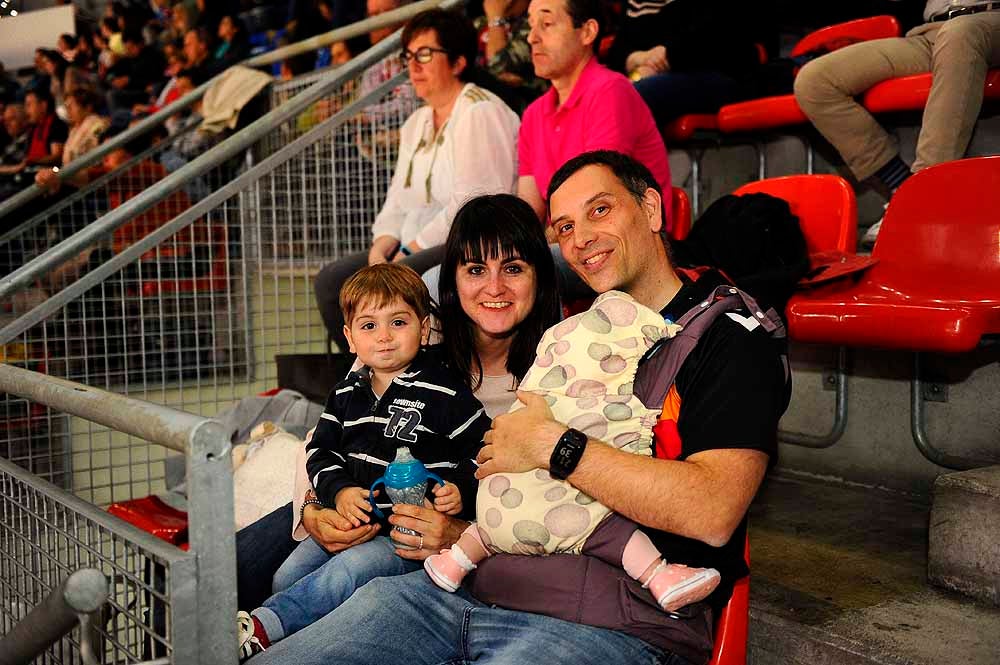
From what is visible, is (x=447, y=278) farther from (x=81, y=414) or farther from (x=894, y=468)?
(x=894, y=468)

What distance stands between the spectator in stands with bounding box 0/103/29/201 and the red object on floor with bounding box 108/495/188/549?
442 cm

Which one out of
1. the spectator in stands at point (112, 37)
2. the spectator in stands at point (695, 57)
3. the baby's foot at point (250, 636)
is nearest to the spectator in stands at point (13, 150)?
the spectator in stands at point (112, 37)

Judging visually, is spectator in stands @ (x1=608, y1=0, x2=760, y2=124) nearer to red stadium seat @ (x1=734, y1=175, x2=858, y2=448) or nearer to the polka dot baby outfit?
red stadium seat @ (x1=734, y1=175, x2=858, y2=448)

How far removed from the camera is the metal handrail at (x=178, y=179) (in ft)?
8.24

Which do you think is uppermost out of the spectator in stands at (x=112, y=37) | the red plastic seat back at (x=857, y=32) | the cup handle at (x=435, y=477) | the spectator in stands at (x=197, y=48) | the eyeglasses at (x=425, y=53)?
the spectator in stands at (x=112, y=37)

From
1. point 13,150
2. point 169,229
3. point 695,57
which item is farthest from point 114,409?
point 13,150

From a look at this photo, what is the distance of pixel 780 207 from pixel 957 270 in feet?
1.60

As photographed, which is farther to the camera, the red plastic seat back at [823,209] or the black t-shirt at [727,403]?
the red plastic seat back at [823,209]

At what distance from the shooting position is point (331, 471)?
1.99 meters

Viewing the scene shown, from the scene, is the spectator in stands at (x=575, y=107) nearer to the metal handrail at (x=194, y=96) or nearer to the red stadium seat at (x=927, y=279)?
the red stadium seat at (x=927, y=279)

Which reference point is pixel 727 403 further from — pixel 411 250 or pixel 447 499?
pixel 411 250

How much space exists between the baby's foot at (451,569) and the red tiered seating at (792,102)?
251cm

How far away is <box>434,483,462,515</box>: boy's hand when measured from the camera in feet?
6.01

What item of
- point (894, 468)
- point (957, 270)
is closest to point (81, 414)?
point (957, 270)
